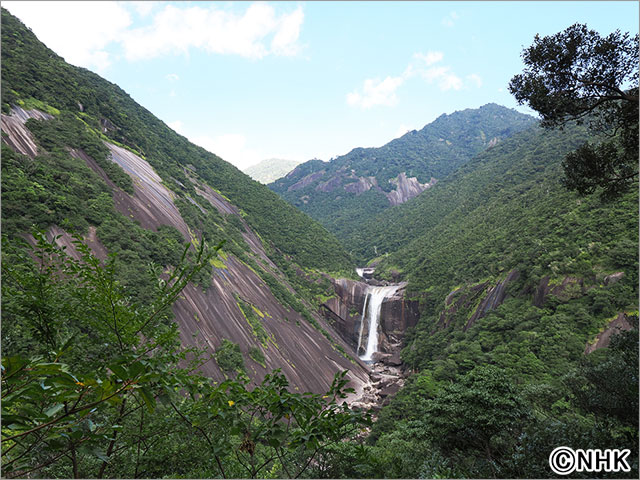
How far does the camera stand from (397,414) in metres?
16.7

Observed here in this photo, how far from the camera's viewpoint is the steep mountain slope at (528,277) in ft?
53.7

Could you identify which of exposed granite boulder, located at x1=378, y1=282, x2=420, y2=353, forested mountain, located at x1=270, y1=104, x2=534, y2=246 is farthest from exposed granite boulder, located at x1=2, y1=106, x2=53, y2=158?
forested mountain, located at x1=270, y1=104, x2=534, y2=246

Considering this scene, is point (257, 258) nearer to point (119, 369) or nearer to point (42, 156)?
point (42, 156)

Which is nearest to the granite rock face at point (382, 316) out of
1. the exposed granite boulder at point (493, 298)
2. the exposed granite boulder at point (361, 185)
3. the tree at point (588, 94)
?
the exposed granite boulder at point (493, 298)

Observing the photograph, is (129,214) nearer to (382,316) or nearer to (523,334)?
(523,334)

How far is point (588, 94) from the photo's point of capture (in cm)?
596

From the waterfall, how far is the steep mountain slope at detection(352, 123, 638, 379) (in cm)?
438

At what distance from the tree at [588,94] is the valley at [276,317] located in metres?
0.09

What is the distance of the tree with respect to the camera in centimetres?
568

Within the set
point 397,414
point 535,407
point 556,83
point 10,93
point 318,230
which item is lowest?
point 397,414

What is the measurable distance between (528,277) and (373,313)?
71.6ft

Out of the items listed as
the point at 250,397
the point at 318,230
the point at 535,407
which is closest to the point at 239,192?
the point at 318,230

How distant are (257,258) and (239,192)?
22724 millimetres

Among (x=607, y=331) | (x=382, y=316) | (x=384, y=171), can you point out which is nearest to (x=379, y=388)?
(x=382, y=316)
